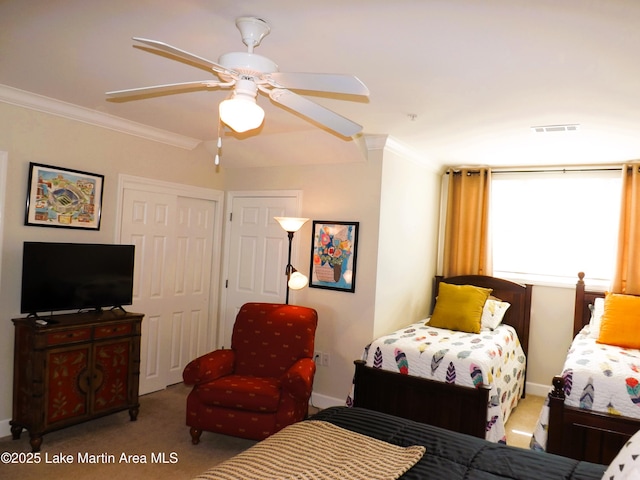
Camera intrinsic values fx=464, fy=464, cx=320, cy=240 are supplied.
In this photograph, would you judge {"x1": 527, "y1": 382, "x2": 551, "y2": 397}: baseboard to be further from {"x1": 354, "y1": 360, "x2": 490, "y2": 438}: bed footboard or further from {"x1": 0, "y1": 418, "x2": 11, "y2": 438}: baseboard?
{"x1": 0, "y1": 418, "x2": 11, "y2": 438}: baseboard

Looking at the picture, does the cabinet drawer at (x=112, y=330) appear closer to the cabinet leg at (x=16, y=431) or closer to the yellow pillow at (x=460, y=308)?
the cabinet leg at (x=16, y=431)

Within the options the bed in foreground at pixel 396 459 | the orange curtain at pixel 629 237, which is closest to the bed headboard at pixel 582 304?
the orange curtain at pixel 629 237

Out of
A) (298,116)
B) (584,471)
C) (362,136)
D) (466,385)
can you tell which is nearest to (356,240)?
(362,136)

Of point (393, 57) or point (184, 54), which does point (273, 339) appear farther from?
point (184, 54)

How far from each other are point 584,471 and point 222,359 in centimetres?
255

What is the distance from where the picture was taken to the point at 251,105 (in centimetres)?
183

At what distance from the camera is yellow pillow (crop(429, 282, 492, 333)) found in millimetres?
4312

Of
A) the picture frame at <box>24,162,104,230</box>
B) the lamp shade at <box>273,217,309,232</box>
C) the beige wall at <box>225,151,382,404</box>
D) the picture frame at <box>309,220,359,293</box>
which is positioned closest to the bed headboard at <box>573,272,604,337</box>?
the beige wall at <box>225,151,382,404</box>

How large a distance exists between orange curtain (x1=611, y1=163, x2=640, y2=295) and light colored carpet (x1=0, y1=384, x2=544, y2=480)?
1.62m

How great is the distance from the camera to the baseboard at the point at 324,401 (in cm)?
416

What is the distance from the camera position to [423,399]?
3.47m

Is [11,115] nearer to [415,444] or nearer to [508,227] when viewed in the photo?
[415,444]

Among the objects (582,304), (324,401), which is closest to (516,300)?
(582,304)

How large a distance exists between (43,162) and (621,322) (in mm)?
4747
